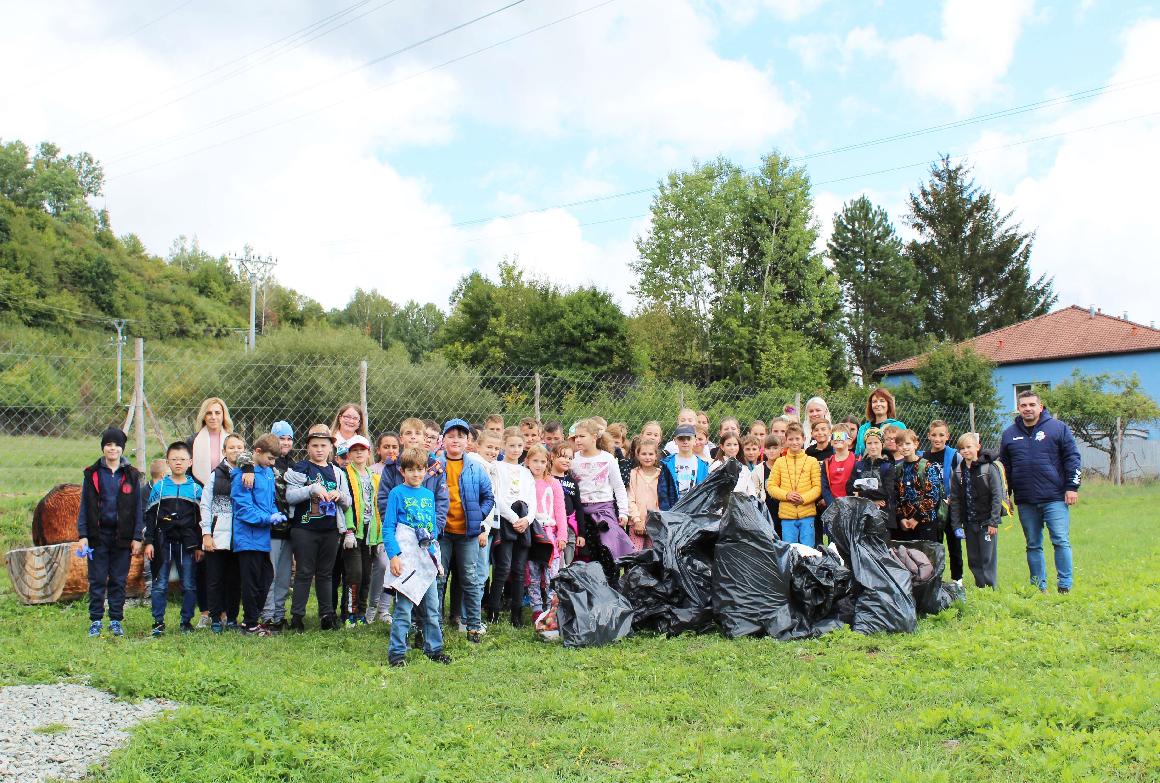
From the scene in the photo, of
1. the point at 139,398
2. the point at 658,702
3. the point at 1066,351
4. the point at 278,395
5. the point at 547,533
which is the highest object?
the point at 1066,351

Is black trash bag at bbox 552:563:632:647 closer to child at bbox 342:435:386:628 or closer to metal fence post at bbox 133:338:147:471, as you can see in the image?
child at bbox 342:435:386:628

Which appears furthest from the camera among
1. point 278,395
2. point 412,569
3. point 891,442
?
point 278,395

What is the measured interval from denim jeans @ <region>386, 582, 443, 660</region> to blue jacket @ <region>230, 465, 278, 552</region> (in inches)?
56.9

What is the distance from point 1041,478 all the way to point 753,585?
333cm

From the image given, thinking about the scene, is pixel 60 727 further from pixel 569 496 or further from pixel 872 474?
pixel 872 474

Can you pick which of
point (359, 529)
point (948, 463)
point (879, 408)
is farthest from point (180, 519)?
point (948, 463)

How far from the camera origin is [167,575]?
23.6ft

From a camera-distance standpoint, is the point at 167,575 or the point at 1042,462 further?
the point at 1042,462

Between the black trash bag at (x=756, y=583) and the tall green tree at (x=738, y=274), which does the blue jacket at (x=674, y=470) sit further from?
the tall green tree at (x=738, y=274)

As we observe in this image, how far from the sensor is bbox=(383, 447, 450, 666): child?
5.66 metres

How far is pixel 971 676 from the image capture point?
16.1 ft

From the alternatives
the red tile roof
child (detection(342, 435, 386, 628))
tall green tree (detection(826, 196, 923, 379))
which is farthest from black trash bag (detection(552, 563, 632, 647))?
tall green tree (detection(826, 196, 923, 379))

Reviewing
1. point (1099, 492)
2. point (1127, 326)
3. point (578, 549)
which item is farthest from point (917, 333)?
point (578, 549)

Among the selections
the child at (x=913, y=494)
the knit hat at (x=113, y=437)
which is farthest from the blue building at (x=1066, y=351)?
the knit hat at (x=113, y=437)
